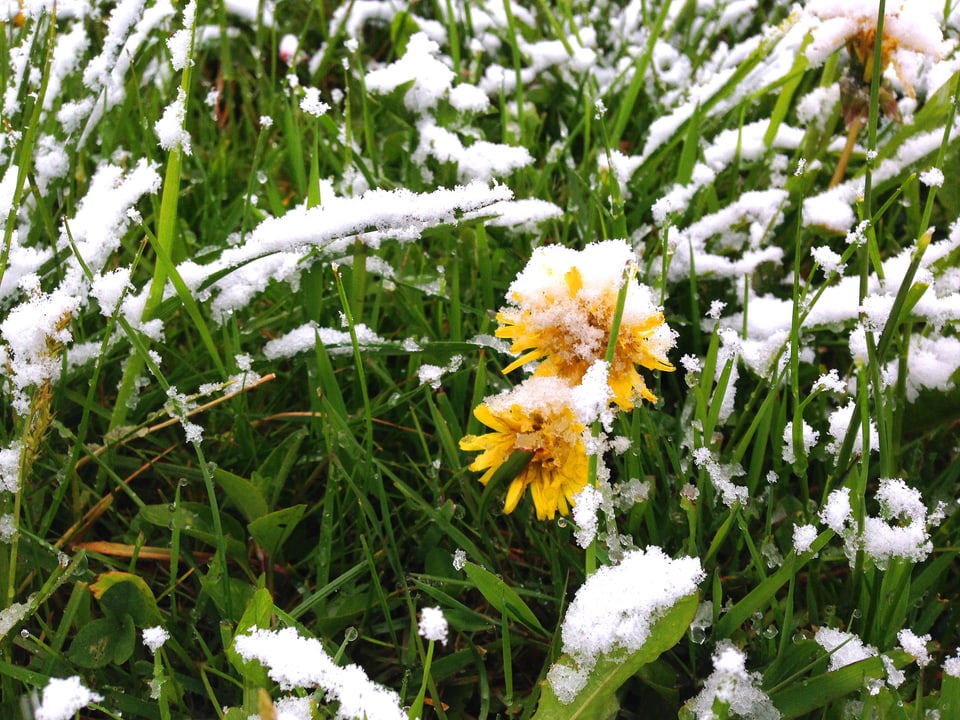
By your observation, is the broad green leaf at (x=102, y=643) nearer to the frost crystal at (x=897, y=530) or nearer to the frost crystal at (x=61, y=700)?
the frost crystal at (x=61, y=700)

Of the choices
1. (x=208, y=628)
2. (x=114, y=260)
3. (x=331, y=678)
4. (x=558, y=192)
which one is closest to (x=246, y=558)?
(x=208, y=628)

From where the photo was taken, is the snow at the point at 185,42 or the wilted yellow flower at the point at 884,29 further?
the wilted yellow flower at the point at 884,29

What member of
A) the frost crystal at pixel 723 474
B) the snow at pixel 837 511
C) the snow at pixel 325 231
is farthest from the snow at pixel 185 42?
the snow at pixel 837 511

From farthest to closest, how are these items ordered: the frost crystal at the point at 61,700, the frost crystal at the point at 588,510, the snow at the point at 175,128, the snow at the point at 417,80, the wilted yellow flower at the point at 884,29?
the snow at the point at 417,80
the wilted yellow flower at the point at 884,29
the snow at the point at 175,128
the frost crystal at the point at 588,510
the frost crystal at the point at 61,700

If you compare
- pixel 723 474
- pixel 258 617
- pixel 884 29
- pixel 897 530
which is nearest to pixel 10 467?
pixel 258 617

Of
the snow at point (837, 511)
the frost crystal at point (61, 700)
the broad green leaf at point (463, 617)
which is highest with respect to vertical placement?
the frost crystal at point (61, 700)

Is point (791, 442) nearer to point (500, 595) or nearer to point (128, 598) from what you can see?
point (500, 595)

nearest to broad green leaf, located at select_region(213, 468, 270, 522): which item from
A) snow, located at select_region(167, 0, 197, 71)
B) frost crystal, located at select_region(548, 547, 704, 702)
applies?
frost crystal, located at select_region(548, 547, 704, 702)
